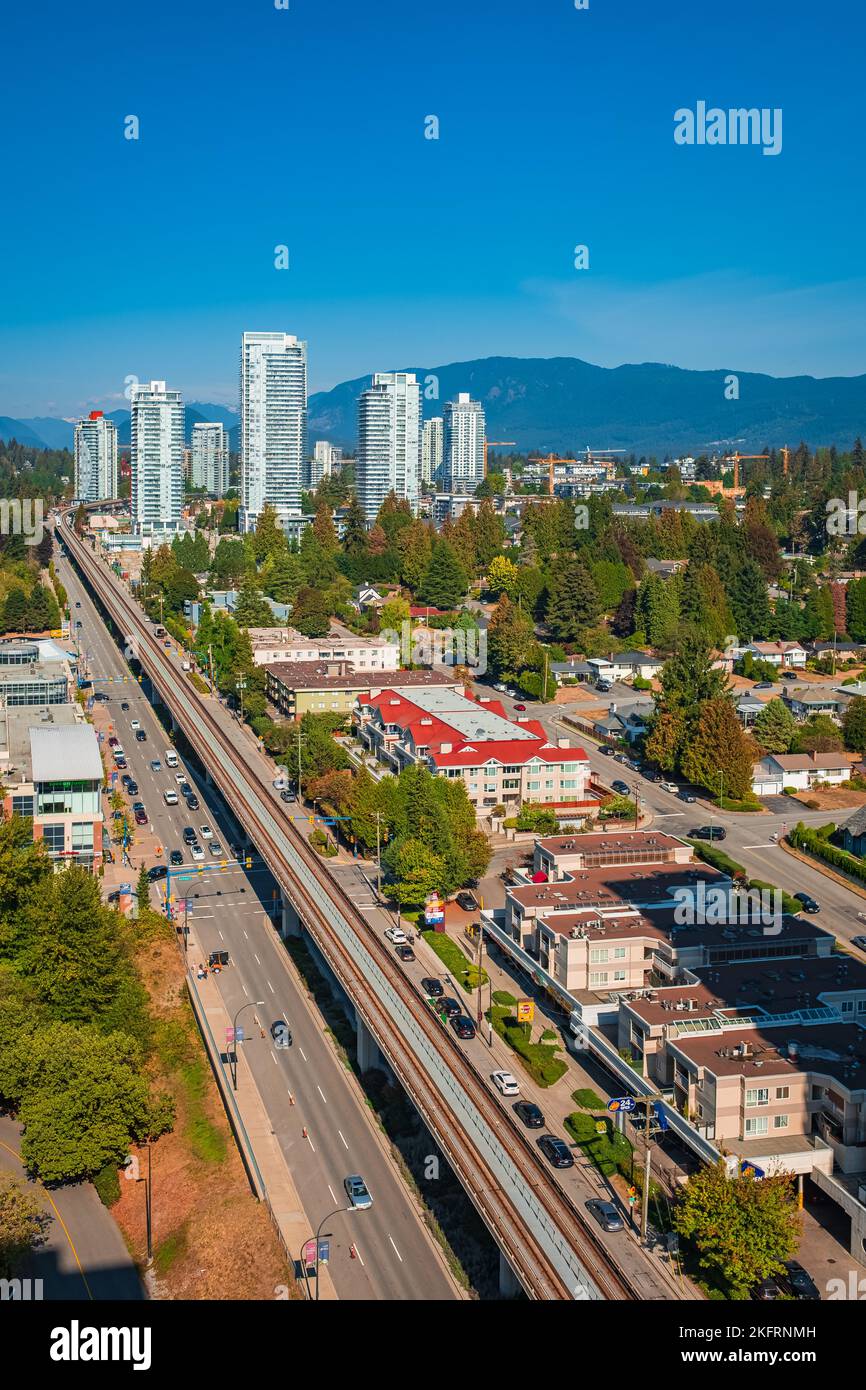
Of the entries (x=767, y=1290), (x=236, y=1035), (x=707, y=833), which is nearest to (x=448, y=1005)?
(x=236, y=1035)

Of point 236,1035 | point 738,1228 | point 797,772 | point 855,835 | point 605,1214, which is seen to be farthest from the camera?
point 797,772

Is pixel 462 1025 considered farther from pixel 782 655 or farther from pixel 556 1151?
pixel 782 655

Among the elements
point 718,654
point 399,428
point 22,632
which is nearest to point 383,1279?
point 718,654

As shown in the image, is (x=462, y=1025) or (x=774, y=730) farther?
(x=774, y=730)

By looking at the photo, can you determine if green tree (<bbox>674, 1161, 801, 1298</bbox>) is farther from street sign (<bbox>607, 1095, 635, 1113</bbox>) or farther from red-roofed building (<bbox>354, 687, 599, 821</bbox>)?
red-roofed building (<bbox>354, 687, 599, 821</bbox>)

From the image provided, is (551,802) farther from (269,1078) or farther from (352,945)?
(269,1078)

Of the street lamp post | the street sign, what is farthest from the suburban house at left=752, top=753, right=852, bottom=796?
the street sign

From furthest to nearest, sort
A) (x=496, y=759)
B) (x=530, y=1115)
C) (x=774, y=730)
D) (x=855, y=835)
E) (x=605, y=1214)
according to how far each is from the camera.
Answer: (x=774, y=730)
(x=496, y=759)
(x=855, y=835)
(x=530, y=1115)
(x=605, y=1214)
